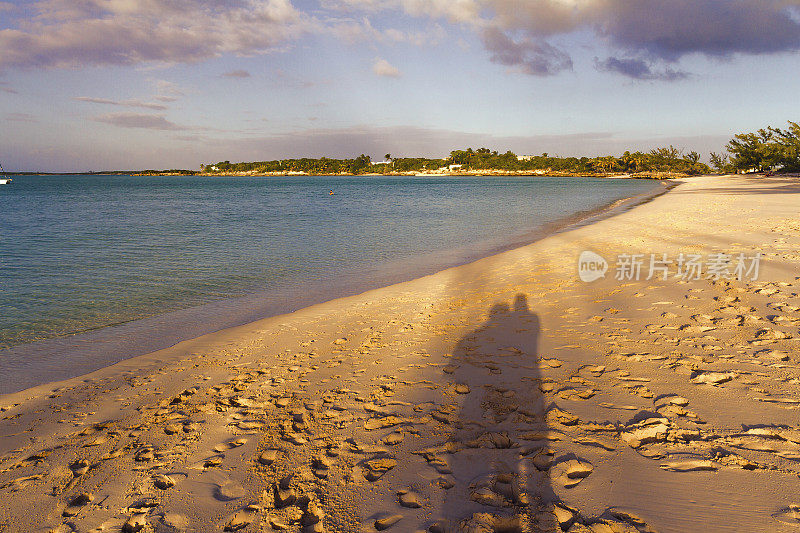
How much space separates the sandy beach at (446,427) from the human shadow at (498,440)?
0.06ft

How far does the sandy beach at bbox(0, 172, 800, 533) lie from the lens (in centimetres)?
267

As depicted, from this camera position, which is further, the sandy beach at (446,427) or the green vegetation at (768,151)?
the green vegetation at (768,151)

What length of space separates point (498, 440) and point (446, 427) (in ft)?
1.65

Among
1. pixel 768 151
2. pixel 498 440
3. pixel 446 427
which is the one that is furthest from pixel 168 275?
pixel 768 151

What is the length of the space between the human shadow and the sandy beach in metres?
0.02

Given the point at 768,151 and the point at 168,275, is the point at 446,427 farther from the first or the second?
the point at 768,151

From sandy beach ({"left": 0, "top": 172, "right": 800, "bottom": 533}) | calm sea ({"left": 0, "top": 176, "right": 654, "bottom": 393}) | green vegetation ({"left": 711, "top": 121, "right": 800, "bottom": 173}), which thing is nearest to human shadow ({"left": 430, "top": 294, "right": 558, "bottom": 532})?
sandy beach ({"left": 0, "top": 172, "right": 800, "bottom": 533})

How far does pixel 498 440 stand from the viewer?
11.0ft

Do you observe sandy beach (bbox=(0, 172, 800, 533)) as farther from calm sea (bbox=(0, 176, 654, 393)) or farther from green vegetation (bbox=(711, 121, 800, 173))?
green vegetation (bbox=(711, 121, 800, 173))

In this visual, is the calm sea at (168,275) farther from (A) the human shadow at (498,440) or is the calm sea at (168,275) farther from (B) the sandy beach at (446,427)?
(A) the human shadow at (498,440)

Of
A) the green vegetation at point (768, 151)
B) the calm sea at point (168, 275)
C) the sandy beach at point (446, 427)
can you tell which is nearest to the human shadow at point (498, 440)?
the sandy beach at point (446, 427)

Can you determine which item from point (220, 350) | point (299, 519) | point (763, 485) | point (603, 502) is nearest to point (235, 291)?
A: point (220, 350)

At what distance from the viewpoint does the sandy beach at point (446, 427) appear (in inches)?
105

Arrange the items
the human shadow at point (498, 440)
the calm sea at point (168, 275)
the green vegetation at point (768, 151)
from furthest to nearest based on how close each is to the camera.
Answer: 1. the green vegetation at point (768, 151)
2. the calm sea at point (168, 275)
3. the human shadow at point (498, 440)
